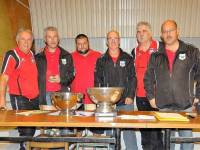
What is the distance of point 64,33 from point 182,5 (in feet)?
7.40

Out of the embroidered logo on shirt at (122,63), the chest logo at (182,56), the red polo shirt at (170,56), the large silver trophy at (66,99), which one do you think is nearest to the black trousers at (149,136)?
the embroidered logo on shirt at (122,63)

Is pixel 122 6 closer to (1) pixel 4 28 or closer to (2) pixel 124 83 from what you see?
(1) pixel 4 28

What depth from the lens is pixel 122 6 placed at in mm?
5949

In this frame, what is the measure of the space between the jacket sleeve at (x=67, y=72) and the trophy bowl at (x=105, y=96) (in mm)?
1287

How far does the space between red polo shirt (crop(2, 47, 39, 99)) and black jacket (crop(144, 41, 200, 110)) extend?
139cm

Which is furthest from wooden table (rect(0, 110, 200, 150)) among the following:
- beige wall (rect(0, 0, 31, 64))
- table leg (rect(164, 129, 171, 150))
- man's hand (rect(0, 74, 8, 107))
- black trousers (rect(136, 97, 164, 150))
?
beige wall (rect(0, 0, 31, 64))

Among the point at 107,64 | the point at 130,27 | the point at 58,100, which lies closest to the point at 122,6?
the point at 130,27

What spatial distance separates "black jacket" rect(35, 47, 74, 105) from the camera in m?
3.86

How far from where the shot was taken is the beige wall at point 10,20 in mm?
5215

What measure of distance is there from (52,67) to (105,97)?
1464mm

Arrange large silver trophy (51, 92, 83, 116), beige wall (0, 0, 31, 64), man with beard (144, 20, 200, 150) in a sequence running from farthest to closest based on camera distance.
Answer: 1. beige wall (0, 0, 31, 64)
2. man with beard (144, 20, 200, 150)
3. large silver trophy (51, 92, 83, 116)

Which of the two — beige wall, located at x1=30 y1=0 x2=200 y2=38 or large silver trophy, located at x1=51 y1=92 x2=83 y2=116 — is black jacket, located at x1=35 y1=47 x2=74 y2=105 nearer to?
large silver trophy, located at x1=51 y1=92 x2=83 y2=116

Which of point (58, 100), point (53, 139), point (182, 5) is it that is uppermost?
point (182, 5)

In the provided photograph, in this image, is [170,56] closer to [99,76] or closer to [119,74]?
[119,74]
